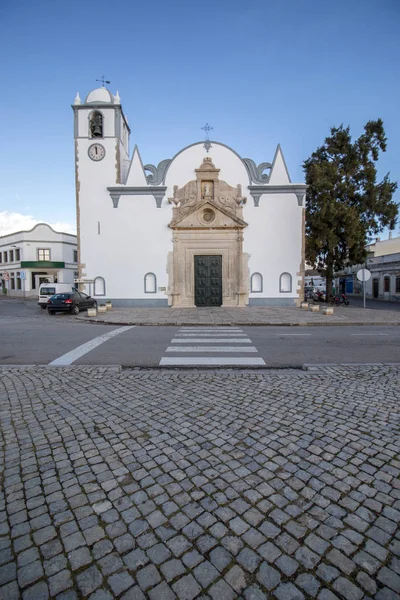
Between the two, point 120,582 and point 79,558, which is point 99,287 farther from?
point 120,582

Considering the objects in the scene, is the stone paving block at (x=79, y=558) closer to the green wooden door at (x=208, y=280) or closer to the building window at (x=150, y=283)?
the green wooden door at (x=208, y=280)

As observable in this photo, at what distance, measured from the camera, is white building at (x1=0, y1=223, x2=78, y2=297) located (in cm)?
3922

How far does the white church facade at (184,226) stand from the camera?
2041 cm

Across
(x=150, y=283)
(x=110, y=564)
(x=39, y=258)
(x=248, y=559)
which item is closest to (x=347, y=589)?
(x=248, y=559)

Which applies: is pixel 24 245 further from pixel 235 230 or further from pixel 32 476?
pixel 32 476

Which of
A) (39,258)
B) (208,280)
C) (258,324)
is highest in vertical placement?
(39,258)

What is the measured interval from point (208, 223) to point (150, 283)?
5283 millimetres

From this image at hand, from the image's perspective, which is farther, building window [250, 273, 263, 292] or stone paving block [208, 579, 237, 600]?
building window [250, 273, 263, 292]

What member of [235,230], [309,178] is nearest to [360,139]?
[309,178]

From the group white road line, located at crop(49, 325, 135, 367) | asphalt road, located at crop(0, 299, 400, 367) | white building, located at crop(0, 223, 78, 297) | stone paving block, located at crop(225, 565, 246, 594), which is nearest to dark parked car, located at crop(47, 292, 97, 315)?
asphalt road, located at crop(0, 299, 400, 367)

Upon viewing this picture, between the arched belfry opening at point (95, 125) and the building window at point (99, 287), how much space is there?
932cm

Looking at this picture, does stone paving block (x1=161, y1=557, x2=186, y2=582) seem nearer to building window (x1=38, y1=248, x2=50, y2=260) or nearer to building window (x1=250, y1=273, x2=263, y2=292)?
building window (x1=250, y1=273, x2=263, y2=292)

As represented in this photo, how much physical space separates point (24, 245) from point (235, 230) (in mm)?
30050

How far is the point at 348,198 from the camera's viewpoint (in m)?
21.9
